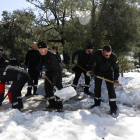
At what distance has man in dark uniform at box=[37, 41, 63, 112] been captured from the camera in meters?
3.79

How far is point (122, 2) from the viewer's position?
7426mm

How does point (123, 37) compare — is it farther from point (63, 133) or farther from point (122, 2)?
point (63, 133)

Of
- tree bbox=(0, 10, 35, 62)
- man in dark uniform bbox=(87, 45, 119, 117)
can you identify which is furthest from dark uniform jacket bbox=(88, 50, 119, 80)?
tree bbox=(0, 10, 35, 62)

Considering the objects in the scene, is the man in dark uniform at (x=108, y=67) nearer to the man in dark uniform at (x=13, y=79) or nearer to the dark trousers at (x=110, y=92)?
the dark trousers at (x=110, y=92)

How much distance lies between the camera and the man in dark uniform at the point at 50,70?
3792mm

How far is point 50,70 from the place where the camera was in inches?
160

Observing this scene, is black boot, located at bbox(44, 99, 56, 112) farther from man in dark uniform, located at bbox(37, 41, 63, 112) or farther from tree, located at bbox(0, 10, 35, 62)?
tree, located at bbox(0, 10, 35, 62)

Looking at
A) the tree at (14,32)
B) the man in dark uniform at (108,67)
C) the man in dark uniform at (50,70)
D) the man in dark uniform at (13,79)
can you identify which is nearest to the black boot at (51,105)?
the man in dark uniform at (50,70)

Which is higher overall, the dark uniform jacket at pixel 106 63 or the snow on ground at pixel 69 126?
the dark uniform jacket at pixel 106 63

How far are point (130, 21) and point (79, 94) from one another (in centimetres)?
459

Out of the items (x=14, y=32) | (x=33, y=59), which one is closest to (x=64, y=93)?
(x=33, y=59)

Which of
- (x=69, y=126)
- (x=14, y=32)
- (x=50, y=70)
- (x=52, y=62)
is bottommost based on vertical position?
(x=69, y=126)

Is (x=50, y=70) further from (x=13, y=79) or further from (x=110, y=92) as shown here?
(x=110, y=92)


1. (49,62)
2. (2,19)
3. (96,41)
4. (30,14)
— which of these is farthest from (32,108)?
(30,14)
